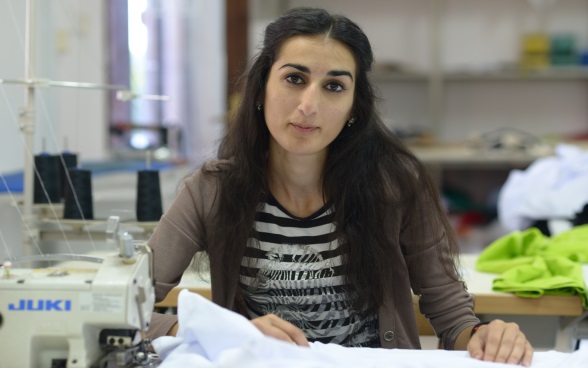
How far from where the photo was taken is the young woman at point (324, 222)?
1.67 meters

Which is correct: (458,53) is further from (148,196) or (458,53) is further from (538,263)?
(148,196)

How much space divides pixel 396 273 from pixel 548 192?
149 cm

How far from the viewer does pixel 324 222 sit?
68.8 inches

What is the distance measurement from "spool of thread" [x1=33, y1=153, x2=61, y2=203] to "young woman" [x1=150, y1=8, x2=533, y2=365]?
0.57 meters

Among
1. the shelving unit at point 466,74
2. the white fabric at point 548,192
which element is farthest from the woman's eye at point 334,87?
the shelving unit at point 466,74

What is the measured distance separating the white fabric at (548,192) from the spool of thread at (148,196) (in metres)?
1.50

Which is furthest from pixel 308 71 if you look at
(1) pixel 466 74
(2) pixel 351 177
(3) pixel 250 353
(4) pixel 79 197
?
(1) pixel 466 74

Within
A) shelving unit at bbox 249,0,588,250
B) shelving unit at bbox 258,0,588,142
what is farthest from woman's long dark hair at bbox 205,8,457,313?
shelving unit at bbox 258,0,588,142

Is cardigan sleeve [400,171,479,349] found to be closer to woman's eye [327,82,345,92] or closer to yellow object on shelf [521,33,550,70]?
woman's eye [327,82,345,92]

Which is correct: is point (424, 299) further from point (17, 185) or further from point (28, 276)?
point (17, 185)

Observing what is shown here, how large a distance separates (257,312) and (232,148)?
0.35 m

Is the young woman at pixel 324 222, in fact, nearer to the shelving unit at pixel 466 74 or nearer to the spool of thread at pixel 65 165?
the spool of thread at pixel 65 165

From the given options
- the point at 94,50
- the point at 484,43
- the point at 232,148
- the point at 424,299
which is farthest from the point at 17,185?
the point at 484,43

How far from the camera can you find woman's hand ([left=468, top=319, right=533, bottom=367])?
1.39 metres
